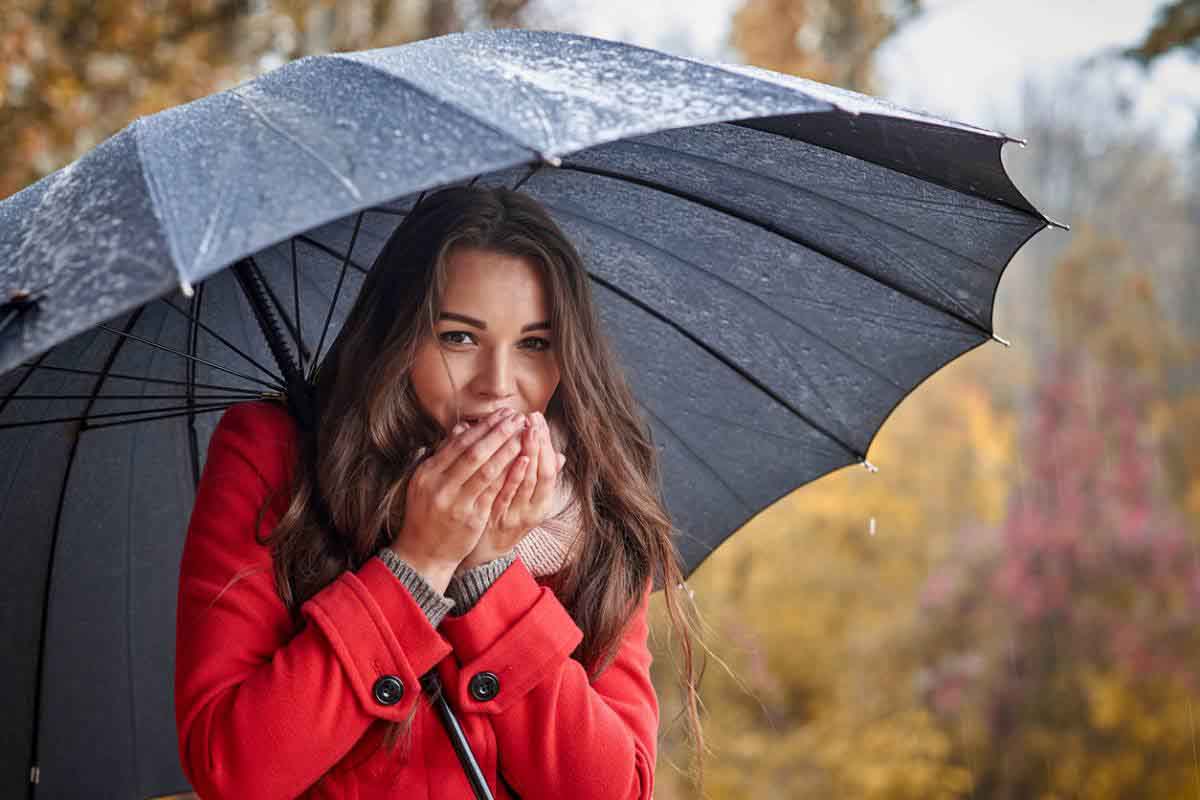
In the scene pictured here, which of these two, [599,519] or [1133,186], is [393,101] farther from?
[1133,186]

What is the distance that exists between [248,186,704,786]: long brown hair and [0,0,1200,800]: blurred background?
13.1 ft

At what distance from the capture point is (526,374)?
1790mm

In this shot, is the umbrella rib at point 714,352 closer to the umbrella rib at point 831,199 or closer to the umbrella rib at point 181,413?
the umbrella rib at point 831,199

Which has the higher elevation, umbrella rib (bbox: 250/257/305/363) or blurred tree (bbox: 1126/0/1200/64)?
blurred tree (bbox: 1126/0/1200/64)

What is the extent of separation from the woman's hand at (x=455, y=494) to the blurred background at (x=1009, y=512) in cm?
430

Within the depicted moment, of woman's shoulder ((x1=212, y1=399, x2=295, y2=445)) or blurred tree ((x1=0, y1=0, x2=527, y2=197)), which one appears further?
blurred tree ((x1=0, y1=0, x2=527, y2=197))

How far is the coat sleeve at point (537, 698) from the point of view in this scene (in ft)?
5.37

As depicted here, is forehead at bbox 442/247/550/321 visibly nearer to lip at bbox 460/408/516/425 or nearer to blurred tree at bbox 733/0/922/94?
lip at bbox 460/408/516/425

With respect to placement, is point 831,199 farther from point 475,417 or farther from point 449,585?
point 449,585

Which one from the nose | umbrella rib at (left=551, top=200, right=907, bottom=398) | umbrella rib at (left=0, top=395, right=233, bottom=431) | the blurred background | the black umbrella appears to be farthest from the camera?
the blurred background

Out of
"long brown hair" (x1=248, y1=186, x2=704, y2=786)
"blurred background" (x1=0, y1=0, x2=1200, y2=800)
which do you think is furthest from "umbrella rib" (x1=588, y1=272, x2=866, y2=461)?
"blurred background" (x1=0, y1=0, x2=1200, y2=800)

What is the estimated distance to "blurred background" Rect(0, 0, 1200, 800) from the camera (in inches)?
356

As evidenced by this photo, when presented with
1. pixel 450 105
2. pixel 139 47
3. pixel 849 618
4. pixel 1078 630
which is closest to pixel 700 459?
pixel 450 105

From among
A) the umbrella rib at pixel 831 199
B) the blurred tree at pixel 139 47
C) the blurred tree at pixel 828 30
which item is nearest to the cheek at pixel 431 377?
the umbrella rib at pixel 831 199
